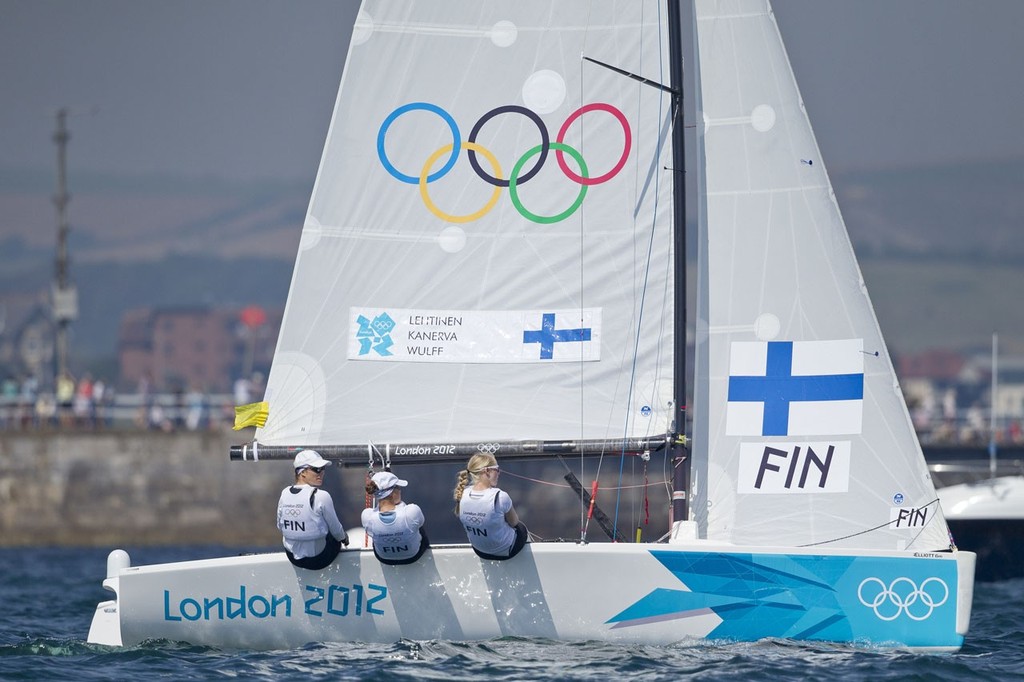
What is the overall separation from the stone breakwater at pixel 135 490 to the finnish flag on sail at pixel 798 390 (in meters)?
18.1

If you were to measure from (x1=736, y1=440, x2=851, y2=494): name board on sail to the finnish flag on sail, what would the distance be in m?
0.11

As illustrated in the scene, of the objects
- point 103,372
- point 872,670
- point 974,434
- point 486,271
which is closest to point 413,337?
point 486,271

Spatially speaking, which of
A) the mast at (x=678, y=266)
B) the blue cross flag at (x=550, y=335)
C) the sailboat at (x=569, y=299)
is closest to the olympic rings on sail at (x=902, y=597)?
the sailboat at (x=569, y=299)

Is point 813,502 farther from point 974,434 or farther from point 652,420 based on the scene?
point 974,434

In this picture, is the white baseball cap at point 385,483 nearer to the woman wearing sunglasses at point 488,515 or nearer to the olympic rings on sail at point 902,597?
the woman wearing sunglasses at point 488,515

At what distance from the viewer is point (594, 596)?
38.7 ft

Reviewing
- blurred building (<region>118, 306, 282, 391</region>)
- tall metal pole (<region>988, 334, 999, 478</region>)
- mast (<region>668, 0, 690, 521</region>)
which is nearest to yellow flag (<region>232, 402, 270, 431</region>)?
mast (<region>668, 0, 690, 521</region>)

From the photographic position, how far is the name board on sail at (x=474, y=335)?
41.6ft

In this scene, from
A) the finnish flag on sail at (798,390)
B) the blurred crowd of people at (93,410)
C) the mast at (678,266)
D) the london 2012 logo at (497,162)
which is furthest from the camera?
the blurred crowd of people at (93,410)

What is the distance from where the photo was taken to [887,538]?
1221 centimetres

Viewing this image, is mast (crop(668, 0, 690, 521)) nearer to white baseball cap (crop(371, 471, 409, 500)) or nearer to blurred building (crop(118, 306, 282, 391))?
white baseball cap (crop(371, 471, 409, 500))

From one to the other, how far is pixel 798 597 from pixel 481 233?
3.75 m

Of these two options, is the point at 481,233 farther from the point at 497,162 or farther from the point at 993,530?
the point at 993,530

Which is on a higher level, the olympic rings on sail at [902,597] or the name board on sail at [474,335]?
the name board on sail at [474,335]
